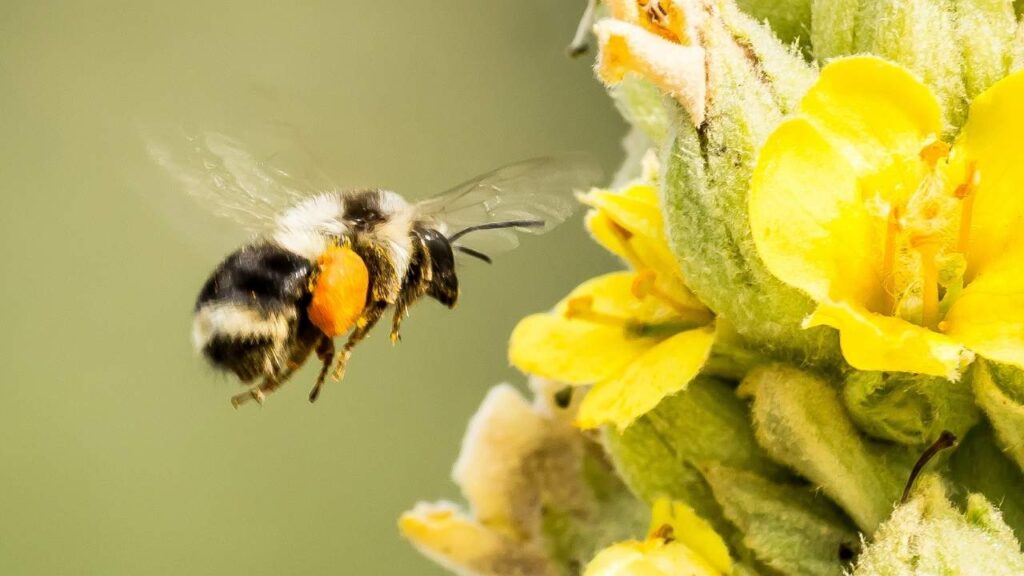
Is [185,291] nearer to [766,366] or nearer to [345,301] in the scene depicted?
[345,301]

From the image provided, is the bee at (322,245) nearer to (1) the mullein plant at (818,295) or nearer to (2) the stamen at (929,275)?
(1) the mullein plant at (818,295)

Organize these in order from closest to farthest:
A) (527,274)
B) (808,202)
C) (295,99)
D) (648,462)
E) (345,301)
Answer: (808,202) < (648,462) < (345,301) < (295,99) < (527,274)

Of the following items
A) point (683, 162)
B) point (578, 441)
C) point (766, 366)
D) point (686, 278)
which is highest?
point (683, 162)

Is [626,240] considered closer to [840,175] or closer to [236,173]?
[840,175]

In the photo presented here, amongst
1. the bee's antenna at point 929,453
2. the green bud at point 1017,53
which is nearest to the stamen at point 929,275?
the bee's antenna at point 929,453

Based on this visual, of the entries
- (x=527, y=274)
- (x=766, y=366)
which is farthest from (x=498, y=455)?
(x=527, y=274)

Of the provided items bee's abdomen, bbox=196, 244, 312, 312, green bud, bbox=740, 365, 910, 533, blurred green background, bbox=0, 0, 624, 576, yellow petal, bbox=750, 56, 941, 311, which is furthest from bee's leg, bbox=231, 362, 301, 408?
blurred green background, bbox=0, 0, 624, 576

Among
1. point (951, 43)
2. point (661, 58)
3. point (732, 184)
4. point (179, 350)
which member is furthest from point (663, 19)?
point (179, 350)

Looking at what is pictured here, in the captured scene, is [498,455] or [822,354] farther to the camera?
[498,455]
